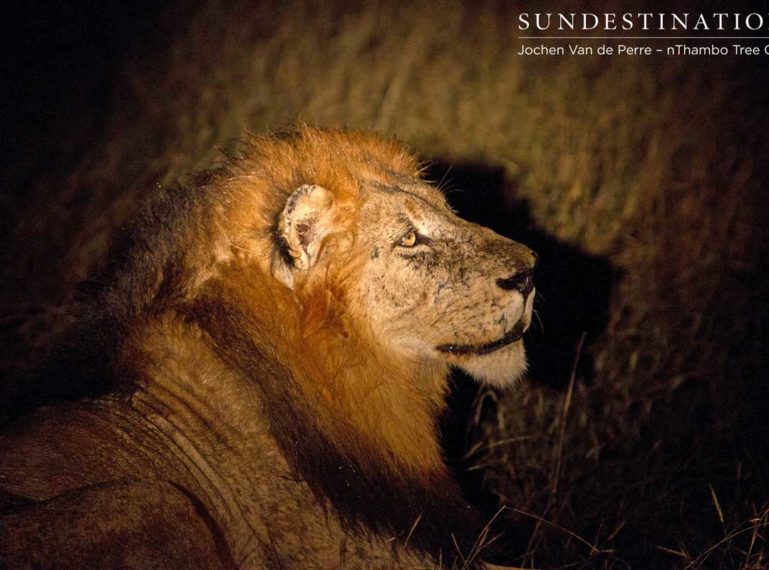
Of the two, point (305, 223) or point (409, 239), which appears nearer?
point (305, 223)

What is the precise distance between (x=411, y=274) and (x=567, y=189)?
2811 mm

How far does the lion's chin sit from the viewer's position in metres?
3.42

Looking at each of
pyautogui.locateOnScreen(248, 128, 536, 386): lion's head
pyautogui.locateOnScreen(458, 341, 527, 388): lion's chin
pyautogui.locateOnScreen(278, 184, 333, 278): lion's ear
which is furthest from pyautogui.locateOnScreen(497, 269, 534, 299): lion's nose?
pyautogui.locateOnScreen(278, 184, 333, 278): lion's ear

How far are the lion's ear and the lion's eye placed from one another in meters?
0.31

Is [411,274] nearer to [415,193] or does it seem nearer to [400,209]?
[400,209]

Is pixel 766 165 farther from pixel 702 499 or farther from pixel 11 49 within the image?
pixel 11 49

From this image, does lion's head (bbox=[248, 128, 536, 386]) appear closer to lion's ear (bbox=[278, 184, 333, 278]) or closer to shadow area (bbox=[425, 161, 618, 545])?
lion's ear (bbox=[278, 184, 333, 278])

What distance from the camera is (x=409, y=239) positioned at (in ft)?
11.1

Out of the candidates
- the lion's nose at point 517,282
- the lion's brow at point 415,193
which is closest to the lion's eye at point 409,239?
the lion's brow at point 415,193

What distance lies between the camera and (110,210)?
5684 millimetres

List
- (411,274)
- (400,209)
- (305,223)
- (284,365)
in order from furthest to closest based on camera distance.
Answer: (400,209) < (411,274) < (305,223) < (284,365)

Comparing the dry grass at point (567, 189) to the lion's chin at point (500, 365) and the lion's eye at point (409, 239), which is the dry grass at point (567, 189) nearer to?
the lion's chin at point (500, 365)

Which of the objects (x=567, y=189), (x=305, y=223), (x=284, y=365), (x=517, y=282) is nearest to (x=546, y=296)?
(x=567, y=189)

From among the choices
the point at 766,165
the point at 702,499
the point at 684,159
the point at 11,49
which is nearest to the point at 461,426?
the point at 702,499
